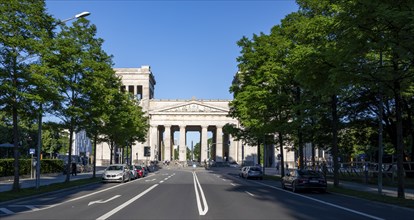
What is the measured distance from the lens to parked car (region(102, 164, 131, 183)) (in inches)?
1442

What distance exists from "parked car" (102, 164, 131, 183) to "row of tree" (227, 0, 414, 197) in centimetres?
1265

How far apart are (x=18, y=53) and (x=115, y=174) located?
17.3 m

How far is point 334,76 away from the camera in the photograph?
705 inches

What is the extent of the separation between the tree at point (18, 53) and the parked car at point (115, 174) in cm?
1405

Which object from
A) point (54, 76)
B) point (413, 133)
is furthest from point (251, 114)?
point (54, 76)

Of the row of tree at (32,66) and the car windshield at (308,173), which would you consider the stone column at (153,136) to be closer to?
the row of tree at (32,66)

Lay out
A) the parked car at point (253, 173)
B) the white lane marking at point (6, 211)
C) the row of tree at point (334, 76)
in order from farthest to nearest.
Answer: the parked car at point (253, 173)
the row of tree at point (334, 76)
the white lane marking at point (6, 211)

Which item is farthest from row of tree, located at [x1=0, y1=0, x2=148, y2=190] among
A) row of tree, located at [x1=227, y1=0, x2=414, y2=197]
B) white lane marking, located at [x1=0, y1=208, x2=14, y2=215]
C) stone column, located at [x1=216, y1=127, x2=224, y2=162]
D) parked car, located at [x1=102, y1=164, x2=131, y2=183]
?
stone column, located at [x1=216, y1=127, x2=224, y2=162]

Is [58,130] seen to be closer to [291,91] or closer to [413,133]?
[291,91]

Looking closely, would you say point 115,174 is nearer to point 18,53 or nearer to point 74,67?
point 74,67

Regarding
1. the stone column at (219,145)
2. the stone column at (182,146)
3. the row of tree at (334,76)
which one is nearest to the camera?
the row of tree at (334,76)

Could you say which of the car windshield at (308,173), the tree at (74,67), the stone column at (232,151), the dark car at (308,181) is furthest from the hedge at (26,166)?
the stone column at (232,151)

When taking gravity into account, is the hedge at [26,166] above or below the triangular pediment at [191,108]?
below

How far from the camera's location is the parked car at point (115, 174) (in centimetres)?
3662
